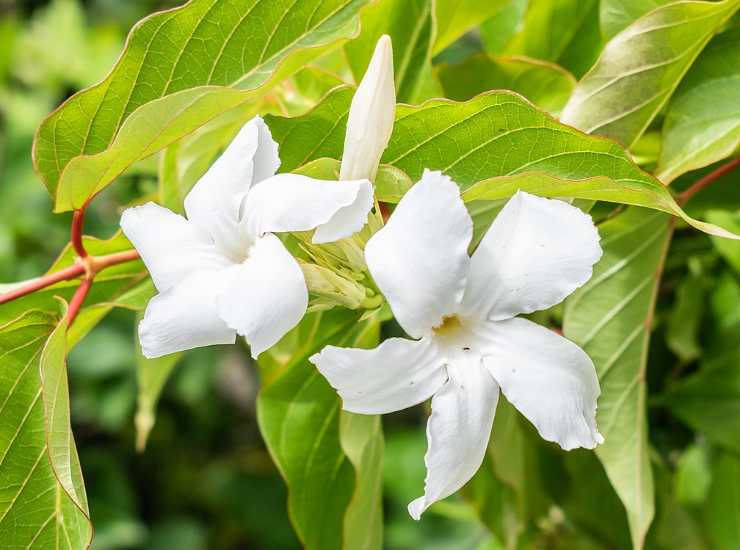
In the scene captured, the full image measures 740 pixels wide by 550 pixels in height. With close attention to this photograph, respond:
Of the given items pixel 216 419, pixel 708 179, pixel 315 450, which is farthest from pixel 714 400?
pixel 216 419

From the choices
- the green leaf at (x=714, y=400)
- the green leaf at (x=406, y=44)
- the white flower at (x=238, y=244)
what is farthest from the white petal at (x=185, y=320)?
the green leaf at (x=714, y=400)

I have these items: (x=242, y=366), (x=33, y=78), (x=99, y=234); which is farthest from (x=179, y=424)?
(x=33, y=78)

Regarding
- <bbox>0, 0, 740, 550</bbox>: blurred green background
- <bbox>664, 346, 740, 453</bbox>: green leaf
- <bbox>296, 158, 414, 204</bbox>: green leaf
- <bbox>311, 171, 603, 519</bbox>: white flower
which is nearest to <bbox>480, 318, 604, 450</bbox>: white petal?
<bbox>311, 171, 603, 519</bbox>: white flower

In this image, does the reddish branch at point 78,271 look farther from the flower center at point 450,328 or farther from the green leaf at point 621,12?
the green leaf at point 621,12

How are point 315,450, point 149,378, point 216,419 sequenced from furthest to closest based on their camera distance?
point 216,419
point 149,378
point 315,450

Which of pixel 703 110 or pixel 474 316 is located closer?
pixel 474 316

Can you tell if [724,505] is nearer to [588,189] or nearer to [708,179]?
[708,179]

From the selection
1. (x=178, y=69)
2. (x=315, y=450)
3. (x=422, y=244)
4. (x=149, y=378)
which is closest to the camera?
(x=422, y=244)

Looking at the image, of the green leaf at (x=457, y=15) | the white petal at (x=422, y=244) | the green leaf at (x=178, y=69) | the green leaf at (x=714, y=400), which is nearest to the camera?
the white petal at (x=422, y=244)
